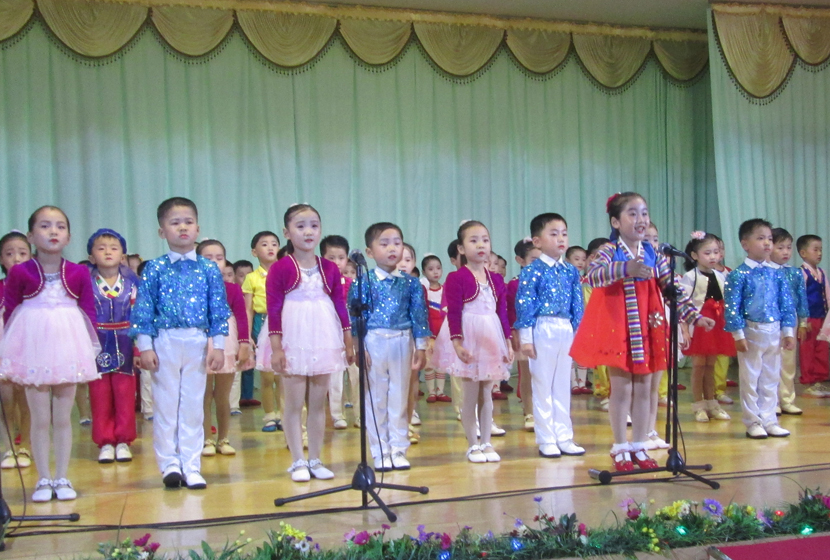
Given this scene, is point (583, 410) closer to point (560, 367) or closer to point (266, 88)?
point (560, 367)

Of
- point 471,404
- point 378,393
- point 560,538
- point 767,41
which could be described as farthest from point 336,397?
point 767,41

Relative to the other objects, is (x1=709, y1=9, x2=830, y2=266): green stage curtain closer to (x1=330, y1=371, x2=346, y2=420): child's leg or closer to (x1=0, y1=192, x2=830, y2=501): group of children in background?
(x1=0, y1=192, x2=830, y2=501): group of children in background

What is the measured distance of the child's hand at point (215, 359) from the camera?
404 cm

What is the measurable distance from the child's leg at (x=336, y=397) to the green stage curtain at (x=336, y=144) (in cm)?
288

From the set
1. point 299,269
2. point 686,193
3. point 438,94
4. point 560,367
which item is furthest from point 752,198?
point 299,269

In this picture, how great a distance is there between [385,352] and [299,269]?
0.69m

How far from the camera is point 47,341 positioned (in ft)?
12.6

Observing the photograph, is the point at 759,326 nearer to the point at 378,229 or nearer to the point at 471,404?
the point at 471,404

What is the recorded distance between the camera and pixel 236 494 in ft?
12.9

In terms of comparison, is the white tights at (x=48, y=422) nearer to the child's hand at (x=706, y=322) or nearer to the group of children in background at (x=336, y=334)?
the group of children in background at (x=336, y=334)

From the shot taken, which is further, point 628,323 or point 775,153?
point 775,153

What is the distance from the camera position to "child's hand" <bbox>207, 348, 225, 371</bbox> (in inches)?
159

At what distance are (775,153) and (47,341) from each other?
26.9 ft

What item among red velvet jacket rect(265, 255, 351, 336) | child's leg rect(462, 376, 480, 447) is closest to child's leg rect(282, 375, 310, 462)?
red velvet jacket rect(265, 255, 351, 336)
